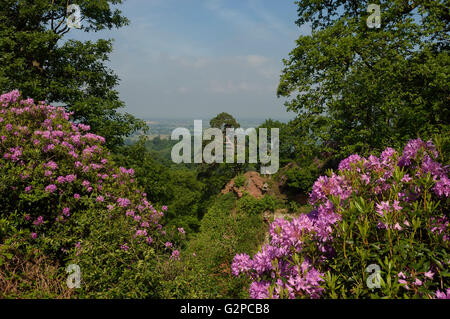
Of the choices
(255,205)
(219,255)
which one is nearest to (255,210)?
(255,205)

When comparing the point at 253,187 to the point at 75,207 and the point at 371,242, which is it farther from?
the point at 371,242

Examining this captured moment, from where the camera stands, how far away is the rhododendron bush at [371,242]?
219 centimetres

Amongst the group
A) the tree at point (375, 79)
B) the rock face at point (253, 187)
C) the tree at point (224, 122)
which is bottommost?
the rock face at point (253, 187)

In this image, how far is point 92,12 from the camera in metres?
11.4

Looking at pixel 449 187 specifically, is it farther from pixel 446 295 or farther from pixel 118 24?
pixel 118 24

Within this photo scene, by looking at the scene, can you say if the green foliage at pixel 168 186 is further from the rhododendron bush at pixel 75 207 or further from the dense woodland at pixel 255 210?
the rhododendron bush at pixel 75 207

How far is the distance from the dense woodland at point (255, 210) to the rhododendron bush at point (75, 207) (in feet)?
0.10

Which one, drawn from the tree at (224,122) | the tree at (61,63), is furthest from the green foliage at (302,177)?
the tree at (224,122)

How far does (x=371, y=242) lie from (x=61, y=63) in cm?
1349

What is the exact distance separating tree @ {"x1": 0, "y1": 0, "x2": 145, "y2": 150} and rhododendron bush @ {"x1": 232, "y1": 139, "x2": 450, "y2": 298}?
9843 mm

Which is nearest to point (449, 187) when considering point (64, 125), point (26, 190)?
point (26, 190)

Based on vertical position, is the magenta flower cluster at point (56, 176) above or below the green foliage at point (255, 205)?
above

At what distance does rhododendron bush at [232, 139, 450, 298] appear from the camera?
2189 millimetres

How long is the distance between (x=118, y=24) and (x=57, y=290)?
12.5 m
